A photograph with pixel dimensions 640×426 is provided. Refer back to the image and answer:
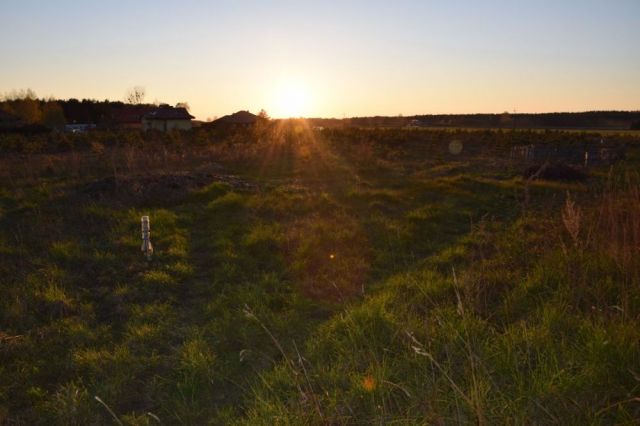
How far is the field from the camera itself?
321 centimetres

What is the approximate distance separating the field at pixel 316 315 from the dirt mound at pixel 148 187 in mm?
697

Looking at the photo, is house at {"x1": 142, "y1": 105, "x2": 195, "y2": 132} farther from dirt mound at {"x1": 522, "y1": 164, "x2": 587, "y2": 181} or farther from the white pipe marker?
the white pipe marker

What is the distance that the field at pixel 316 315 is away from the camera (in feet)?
10.5

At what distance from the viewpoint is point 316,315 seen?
5.56 metres

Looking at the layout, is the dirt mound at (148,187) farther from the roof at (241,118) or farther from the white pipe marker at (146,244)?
the roof at (241,118)

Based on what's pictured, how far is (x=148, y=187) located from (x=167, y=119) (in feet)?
173

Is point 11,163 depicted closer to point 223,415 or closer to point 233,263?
point 233,263

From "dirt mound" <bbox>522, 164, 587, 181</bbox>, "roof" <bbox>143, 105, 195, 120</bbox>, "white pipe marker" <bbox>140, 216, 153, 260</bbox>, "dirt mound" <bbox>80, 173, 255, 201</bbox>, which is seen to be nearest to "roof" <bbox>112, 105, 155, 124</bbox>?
"roof" <bbox>143, 105, 195, 120</bbox>

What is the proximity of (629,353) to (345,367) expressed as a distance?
6.68 ft

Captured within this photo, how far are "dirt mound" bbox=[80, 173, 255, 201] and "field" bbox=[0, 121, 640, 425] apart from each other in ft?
2.29

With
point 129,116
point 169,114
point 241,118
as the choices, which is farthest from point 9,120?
point 241,118

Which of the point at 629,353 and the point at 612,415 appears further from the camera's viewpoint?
the point at 629,353

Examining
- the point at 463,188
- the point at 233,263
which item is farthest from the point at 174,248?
the point at 463,188

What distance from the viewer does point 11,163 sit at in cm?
2002
